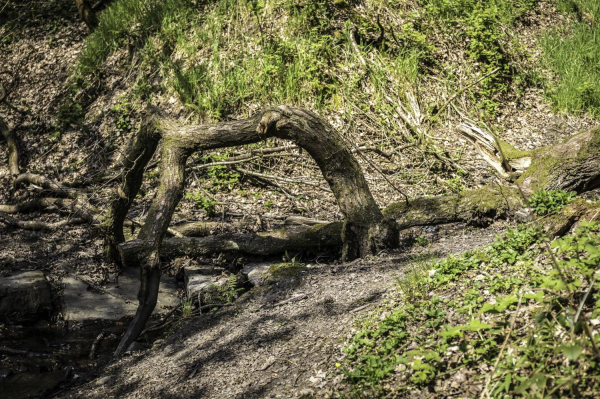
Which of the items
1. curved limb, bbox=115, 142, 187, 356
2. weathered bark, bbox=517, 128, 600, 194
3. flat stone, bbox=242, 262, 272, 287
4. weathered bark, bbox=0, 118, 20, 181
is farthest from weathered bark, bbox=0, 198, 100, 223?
weathered bark, bbox=517, 128, 600, 194

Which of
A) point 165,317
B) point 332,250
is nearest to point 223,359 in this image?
point 165,317

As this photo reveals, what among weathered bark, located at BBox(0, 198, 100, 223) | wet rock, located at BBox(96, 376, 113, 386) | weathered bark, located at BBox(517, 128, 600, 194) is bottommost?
wet rock, located at BBox(96, 376, 113, 386)

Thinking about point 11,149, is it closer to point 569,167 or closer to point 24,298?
point 24,298

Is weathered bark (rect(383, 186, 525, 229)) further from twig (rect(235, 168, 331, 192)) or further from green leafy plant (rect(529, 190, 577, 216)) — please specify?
twig (rect(235, 168, 331, 192))

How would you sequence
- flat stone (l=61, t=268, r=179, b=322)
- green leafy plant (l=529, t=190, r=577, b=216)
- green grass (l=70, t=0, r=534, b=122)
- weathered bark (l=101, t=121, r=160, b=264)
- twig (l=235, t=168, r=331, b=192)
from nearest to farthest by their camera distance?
green leafy plant (l=529, t=190, r=577, b=216)
weathered bark (l=101, t=121, r=160, b=264)
flat stone (l=61, t=268, r=179, b=322)
twig (l=235, t=168, r=331, b=192)
green grass (l=70, t=0, r=534, b=122)

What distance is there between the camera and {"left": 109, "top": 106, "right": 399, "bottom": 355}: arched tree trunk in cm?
470

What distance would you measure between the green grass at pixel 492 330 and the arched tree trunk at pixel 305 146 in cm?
159

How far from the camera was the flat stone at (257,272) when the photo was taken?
5.29 metres

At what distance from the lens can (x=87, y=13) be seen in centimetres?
1049

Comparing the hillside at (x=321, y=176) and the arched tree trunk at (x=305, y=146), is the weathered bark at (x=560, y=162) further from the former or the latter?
the arched tree trunk at (x=305, y=146)

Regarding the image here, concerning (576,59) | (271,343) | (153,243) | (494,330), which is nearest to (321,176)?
(153,243)

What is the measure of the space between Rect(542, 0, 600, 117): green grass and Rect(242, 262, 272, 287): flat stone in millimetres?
A: 6444

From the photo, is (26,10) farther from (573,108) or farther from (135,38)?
(573,108)

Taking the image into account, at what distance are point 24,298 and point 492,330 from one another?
4.71 metres
